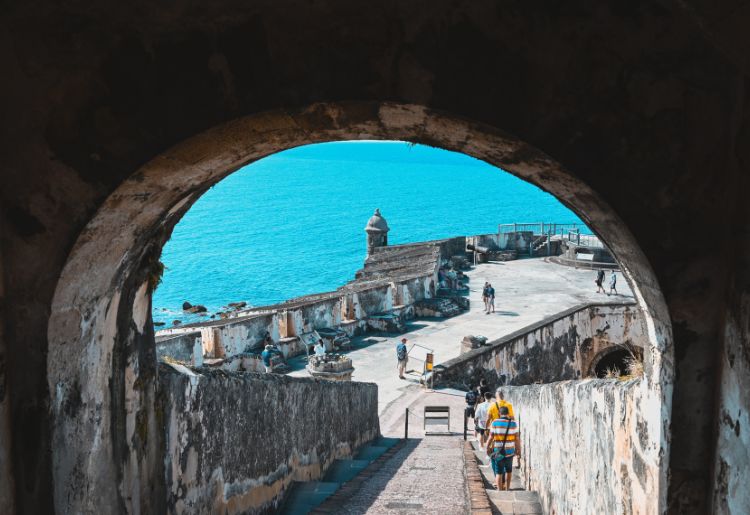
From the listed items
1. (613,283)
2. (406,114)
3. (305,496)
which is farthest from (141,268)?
(613,283)

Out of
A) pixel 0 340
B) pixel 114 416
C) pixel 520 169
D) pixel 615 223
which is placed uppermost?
pixel 520 169

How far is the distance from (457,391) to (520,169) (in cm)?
1179

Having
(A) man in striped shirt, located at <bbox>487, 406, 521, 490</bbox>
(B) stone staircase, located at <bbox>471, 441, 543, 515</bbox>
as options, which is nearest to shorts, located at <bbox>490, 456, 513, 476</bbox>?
(A) man in striped shirt, located at <bbox>487, 406, 521, 490</bbox>

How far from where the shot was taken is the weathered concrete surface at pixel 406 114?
2.47m

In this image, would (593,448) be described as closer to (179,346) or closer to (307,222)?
(179,346)

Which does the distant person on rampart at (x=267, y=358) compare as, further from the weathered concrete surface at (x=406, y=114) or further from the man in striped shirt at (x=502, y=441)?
the weathered concrete surface at (x=406, y=114)

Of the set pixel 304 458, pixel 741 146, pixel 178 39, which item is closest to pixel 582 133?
pixel 741 146

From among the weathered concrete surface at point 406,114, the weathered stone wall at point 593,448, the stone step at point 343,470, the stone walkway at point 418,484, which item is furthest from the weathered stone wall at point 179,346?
the weathered concrete surface at point 406,114

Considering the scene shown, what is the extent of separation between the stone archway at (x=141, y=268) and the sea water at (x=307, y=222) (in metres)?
15.6

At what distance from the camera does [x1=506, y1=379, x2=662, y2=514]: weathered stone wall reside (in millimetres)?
3049

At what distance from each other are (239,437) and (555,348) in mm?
14066

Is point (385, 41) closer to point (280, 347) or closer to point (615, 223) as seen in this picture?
point (615, 223)

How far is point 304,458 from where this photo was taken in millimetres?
6641

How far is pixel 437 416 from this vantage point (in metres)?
11.9
